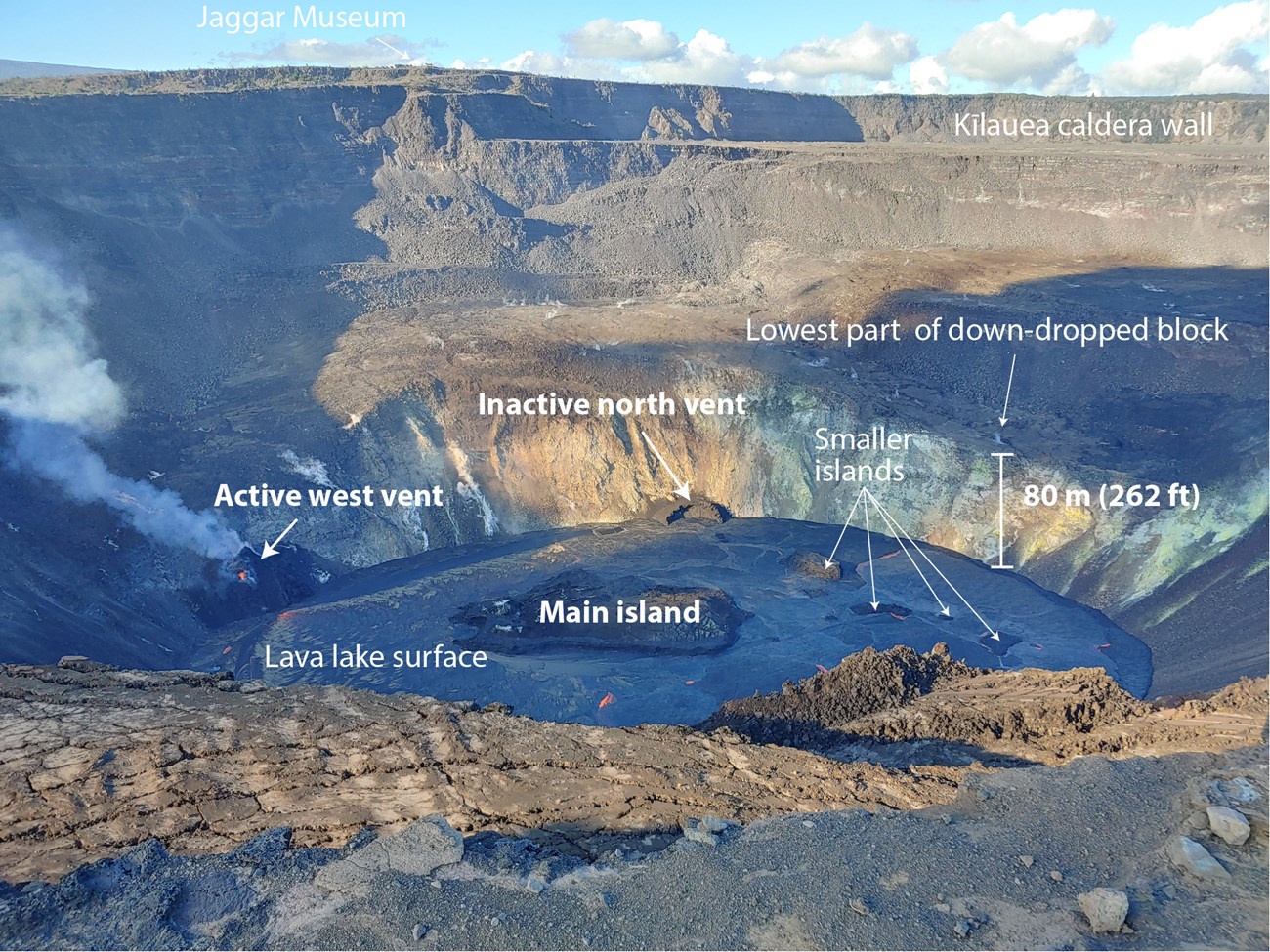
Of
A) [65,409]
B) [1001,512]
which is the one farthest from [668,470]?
[65,409]

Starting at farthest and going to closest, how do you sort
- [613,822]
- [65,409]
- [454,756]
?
[65,409] < [454,756] < [613,822]

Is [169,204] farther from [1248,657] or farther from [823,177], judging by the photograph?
[1248,657]

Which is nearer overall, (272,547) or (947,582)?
(947,582)

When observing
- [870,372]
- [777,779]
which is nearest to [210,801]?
[777,779]

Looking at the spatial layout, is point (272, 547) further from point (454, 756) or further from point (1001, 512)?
point (1001, 512)

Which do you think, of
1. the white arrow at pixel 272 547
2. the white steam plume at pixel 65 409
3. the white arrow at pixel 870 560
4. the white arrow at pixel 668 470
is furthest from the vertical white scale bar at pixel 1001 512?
the white steam plume at pixel 65 409

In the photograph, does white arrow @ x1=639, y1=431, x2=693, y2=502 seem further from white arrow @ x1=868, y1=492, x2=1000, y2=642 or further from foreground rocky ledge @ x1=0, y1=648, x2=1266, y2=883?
foreground rocky ledge @ x1=0, y1=648, x2=1266, y2=883

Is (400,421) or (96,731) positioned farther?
(400,421)

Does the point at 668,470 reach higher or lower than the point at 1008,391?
lower
